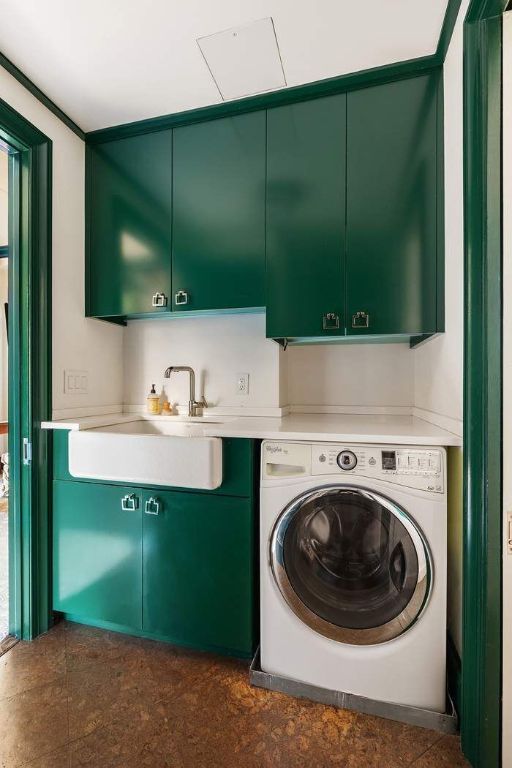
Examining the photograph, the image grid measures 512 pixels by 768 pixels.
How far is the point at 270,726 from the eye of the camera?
1211mm

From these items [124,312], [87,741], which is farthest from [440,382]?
[87,741]

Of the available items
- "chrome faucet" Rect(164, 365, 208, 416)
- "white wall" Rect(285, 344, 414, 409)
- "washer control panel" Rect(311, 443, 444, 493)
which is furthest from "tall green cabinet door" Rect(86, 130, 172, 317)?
"washer control panel" Rect(311, 443, 444, 493)

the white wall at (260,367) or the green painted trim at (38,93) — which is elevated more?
the green painted trim at (38,93)

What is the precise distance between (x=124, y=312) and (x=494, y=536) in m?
1.87

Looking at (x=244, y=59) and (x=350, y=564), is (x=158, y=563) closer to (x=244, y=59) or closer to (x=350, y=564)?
(x=350, y=564)

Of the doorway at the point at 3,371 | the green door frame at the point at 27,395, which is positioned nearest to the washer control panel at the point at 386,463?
the green door frame at the point at 27,395

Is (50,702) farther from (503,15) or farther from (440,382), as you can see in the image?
(503,15)

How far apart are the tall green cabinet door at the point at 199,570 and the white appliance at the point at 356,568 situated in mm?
99

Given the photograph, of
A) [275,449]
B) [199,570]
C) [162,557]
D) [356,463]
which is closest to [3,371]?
[162,557]

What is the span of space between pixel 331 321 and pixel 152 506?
112 centimetres

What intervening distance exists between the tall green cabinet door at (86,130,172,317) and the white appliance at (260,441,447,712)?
1137mm

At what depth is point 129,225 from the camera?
1.93 metres

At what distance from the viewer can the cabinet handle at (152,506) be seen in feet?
4.94

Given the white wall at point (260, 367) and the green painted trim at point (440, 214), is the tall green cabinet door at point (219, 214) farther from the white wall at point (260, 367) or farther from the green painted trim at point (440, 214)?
the green painted trim at point (440, 214)
